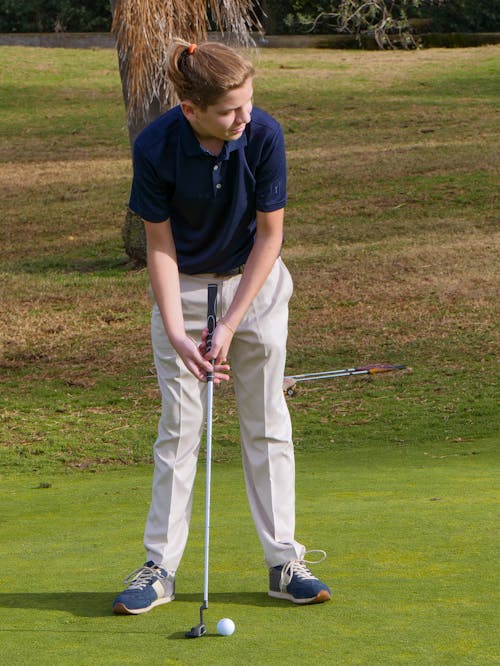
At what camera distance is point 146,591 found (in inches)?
165

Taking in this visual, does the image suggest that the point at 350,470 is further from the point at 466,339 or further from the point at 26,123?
the point at 26,123

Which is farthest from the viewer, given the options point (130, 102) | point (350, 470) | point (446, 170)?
point (446, 170)

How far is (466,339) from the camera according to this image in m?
13.8

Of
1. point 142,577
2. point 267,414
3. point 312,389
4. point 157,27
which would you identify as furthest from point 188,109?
point 157,27

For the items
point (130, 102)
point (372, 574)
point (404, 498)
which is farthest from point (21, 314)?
point (372, 574)

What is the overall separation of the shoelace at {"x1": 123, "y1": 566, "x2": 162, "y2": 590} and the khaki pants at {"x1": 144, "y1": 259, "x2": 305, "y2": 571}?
0.07 m

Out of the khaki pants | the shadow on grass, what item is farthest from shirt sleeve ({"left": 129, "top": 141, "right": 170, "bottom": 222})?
the shadow on grass

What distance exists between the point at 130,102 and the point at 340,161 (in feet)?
32.4

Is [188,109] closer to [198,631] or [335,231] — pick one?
[198,631]

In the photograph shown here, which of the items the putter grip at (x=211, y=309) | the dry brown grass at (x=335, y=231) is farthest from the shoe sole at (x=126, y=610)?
the dry brown grass at (x=335, y=231)

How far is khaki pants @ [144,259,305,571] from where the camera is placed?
14.4ft

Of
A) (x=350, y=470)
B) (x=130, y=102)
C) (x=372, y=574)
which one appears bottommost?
(x=350, y=470)

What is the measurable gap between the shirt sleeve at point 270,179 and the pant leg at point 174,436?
407 millimetres

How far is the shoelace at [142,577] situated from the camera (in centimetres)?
420
